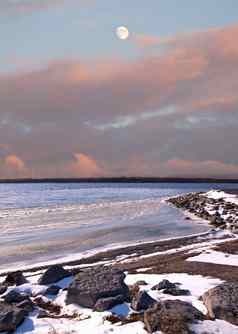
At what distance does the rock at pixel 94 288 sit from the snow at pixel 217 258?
7.26 m

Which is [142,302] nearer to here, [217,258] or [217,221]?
[217,258]

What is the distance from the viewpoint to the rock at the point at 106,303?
10.6 m

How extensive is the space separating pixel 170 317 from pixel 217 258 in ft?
33.7

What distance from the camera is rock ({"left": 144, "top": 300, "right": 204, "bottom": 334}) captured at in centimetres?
894

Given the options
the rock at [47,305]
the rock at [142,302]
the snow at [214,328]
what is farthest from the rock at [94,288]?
the snow at [214,328]

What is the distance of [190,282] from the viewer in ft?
44.2

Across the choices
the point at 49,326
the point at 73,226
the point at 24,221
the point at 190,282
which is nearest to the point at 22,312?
the point at 49,326

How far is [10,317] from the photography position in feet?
32.7

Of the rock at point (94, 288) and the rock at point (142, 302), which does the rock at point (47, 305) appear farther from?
the rock at point (142, 302)

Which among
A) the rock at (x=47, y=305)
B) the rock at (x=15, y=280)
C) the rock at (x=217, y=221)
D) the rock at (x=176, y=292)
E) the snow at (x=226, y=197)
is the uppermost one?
the snow at (x=226, y=197)

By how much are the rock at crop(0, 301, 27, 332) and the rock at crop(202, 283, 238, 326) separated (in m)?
4.40

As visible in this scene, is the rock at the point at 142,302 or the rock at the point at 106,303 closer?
the rock at the point at 142,302

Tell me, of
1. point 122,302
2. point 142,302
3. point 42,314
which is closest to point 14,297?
point 42,314

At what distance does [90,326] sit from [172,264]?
Result: 853 cm
